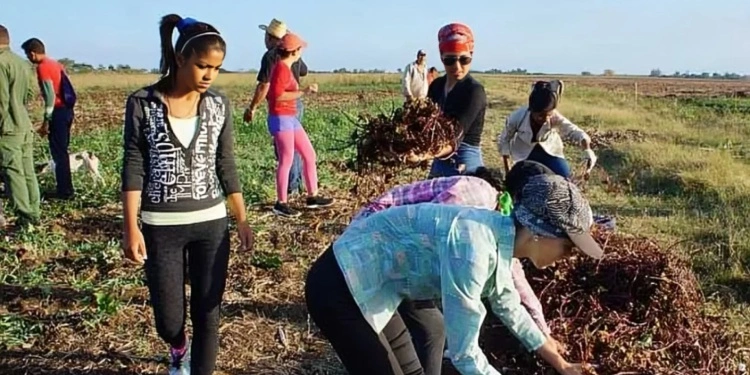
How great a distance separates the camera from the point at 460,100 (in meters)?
3.73

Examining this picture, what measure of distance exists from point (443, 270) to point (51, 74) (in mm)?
6273

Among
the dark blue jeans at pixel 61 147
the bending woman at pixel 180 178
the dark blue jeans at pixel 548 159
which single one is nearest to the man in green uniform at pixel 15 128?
the dark blue jeans at pixel 61 147

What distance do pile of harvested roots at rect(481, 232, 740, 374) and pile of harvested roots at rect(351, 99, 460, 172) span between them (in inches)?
33.4

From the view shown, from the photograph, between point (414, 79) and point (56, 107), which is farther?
point (414, 79)

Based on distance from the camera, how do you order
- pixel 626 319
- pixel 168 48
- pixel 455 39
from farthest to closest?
pixel 455 39 < pixel 626 319 < pixel 168 48

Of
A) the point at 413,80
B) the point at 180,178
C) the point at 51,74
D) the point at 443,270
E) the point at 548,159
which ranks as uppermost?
the point at 51,74

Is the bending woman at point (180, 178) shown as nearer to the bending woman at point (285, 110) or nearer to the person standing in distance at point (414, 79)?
the bending woman at point (285, 110)

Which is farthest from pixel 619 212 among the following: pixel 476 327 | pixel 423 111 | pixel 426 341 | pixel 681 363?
pixel 476 327

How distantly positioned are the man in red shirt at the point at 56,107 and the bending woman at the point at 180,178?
463 centimetres

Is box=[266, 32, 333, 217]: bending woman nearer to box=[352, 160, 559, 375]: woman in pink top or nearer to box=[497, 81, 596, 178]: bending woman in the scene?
box=[497, 81, 596, 178]: bending woman

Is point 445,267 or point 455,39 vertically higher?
point 455,39

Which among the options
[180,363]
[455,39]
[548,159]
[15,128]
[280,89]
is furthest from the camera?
[280,89]

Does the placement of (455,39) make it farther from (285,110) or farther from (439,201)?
(285,110)

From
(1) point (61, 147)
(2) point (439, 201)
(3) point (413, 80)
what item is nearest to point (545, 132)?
(2) point (439, 201)
